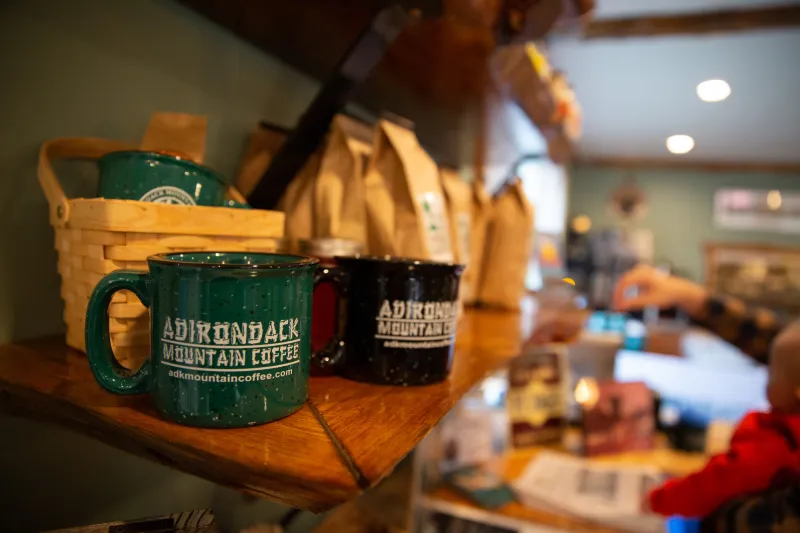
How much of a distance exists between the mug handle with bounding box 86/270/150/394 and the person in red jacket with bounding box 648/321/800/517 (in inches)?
35.2

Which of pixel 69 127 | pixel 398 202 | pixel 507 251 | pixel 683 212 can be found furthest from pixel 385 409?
pixel 683 212

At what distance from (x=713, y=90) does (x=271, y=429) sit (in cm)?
218

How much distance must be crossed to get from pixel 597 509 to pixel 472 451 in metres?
0.31

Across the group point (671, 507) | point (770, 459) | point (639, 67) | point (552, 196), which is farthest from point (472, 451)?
point (552, 196)

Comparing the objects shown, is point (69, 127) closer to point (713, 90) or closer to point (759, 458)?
point (759, 458)

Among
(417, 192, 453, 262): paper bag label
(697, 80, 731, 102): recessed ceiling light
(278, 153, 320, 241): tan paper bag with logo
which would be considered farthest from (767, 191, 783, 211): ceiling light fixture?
(278, 153, 320, 241): tan paper bag with logo

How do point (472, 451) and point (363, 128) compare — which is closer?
point (363, 128)

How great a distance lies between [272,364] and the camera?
0.31 m

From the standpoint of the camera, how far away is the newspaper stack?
1.03 metres

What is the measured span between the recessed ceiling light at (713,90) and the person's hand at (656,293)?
34.5 inches

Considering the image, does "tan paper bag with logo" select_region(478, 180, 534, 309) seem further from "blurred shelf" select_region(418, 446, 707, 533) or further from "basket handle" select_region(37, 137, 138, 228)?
"basket handle" select_region(37, 137, 138, 228)

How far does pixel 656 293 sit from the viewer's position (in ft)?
4.42

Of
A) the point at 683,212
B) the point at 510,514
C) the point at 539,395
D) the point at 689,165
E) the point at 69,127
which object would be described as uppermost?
the point at 689,165

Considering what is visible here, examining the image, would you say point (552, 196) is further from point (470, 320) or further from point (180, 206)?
point (180, 206)
